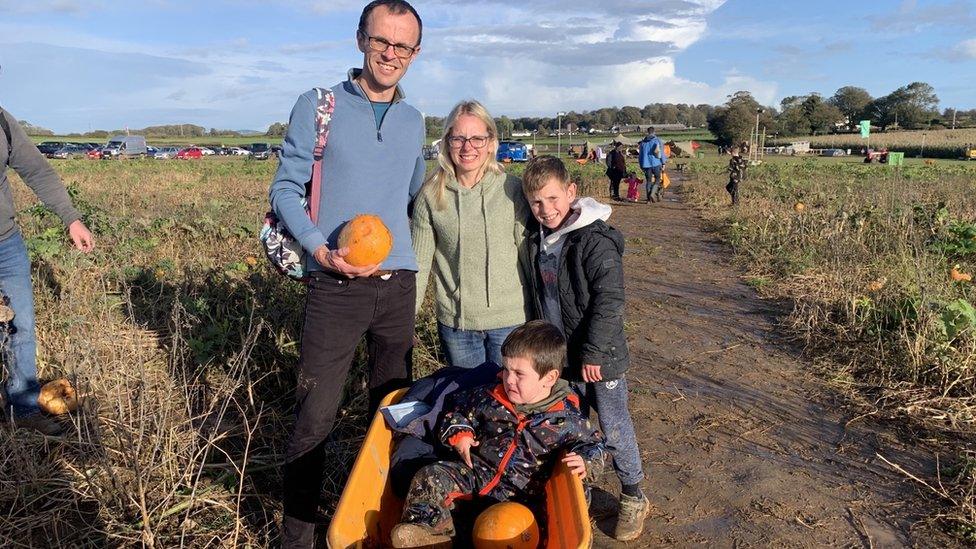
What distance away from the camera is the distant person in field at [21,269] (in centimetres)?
353

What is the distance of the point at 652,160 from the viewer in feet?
55.7

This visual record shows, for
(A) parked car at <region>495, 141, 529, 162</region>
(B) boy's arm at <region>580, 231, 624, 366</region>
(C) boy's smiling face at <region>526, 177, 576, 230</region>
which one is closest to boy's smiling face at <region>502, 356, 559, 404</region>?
(B) boy's arm at <region>580, 231, 624, 366</region>

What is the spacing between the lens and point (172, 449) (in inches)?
126

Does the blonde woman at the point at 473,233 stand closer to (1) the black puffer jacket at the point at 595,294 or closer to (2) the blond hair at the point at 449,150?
(2) the blond hair at the point at 449,150

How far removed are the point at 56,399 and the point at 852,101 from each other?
104 meters

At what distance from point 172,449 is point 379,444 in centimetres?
116

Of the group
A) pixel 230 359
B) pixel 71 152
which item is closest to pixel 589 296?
pixel 230 359

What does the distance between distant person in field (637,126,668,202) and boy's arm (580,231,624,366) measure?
14184 mm

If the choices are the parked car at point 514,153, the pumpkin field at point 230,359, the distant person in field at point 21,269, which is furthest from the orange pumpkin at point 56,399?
the parked car at point 514,153

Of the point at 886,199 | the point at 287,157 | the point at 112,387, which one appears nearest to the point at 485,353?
the point at 287,157

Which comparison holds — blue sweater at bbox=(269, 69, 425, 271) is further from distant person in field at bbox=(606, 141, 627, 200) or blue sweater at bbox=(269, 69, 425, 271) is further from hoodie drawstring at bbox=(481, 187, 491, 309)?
distant person in field at bbox=(606, 141, 627, 200)

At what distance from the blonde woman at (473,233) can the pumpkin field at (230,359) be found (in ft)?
3.17

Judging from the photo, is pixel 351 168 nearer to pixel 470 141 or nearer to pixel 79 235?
pixel 470 141

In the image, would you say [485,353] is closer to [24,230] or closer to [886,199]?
[24,230]
